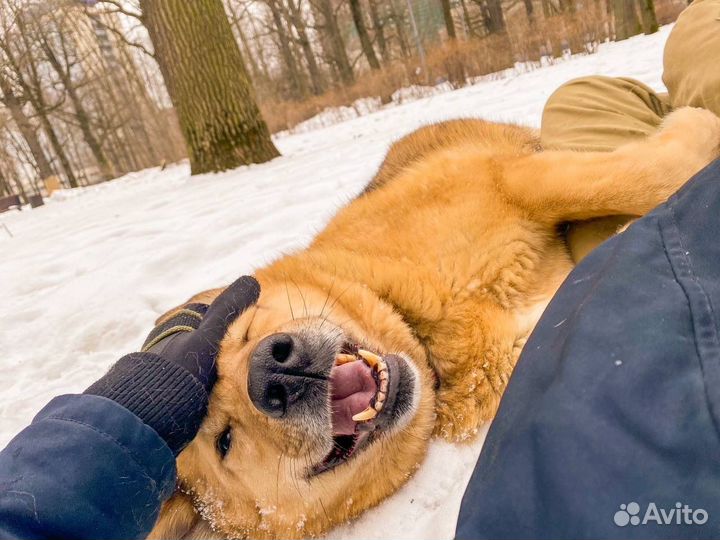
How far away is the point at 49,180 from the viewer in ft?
62.2

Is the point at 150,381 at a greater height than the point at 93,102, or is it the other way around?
the point at 93,102

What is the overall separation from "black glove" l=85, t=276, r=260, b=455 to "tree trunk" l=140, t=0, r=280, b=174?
230 inches

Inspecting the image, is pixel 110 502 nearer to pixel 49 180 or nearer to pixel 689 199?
pixel 689 199

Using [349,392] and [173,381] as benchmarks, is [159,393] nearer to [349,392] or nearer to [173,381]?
[173,381]

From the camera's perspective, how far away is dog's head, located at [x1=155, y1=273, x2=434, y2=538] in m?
1.52

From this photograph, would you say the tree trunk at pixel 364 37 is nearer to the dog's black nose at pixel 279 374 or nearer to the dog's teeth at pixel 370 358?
the dog's teeth at pixel 370 358

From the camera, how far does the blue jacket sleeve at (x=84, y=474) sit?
1106 mm

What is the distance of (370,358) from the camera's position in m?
1.67

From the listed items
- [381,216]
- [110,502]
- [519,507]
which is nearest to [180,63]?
[381,216]

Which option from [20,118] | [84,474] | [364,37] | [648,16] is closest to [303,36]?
[364,37]

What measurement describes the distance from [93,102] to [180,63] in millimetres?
28433

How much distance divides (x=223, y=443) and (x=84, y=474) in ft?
1.62

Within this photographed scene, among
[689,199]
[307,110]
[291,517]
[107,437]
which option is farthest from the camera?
[307,110]

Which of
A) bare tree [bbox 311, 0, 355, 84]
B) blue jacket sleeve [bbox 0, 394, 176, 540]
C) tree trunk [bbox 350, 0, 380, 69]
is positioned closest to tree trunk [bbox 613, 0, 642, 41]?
blue jacket sleeve [bbox 0, 394, 176, 540]
